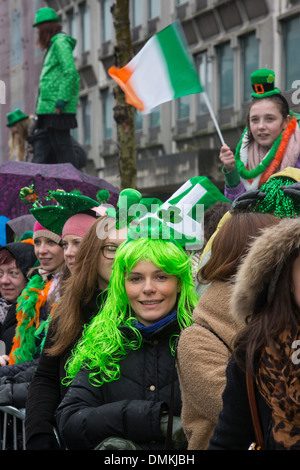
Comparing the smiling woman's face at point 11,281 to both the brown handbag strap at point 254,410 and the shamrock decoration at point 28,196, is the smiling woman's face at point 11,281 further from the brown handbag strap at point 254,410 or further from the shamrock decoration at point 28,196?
the brown handbag strap at point 254,410

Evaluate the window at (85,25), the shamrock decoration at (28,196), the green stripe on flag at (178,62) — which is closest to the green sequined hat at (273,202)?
the green stripe on flag at (178,62)

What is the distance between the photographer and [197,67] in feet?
71.9

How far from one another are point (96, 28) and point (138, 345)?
2550 centimetres

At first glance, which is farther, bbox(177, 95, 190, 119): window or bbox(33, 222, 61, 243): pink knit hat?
bbox(177, 95, 190, 119): window

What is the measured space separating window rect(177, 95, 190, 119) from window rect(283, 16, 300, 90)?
5007mm

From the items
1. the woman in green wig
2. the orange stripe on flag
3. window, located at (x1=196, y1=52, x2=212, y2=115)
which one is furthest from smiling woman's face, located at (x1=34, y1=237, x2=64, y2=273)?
window, located at (x1=196, y1=52, x2=212, y2=115)

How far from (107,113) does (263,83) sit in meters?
23.3

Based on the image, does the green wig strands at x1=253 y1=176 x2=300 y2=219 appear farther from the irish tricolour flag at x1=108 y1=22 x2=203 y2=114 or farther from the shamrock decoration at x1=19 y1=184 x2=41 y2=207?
the shamrock decoration at x1=19 y1=184 x2=41 y2=207

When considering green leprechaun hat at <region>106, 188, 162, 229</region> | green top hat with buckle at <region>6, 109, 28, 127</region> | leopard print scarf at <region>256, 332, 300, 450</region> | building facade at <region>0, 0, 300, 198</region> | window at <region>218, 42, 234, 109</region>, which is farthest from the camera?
window at <region>218, 42, 234, 109</region>

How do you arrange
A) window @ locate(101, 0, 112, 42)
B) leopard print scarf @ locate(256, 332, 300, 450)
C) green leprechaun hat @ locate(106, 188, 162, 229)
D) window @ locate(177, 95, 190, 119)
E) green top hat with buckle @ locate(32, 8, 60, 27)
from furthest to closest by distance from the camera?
window @ locate(101, 0, 112, 42)
window @ locate(177, 95, 190, 119)
green top hat with buckle @ locate(32, 8, 60, 27)
green leprechaun hat @ locate(106, 188, 162, 229)
leopard print scarf @ locate(256, 332, 300, 450)

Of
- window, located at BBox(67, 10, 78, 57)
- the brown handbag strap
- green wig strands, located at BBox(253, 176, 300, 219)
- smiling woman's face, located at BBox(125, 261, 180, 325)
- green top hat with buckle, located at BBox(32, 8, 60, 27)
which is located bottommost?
the brown handbag strap

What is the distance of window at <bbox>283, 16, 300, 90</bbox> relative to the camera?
1775 centimetres

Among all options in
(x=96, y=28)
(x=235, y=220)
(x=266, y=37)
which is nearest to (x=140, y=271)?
(x=235, y=220)
